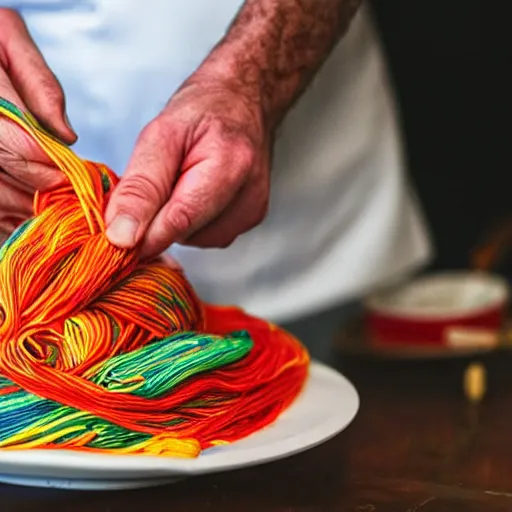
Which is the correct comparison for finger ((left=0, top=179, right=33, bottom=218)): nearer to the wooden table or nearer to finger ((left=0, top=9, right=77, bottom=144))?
finger ((left=0, top=9, right=77, bottom=144))

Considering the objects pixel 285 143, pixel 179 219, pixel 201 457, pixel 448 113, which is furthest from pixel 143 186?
pixel 448 113

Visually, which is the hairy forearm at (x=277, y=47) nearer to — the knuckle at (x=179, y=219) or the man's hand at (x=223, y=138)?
the man's hand at (x=223, y=138)

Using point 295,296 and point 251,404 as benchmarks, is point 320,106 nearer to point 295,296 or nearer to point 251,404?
point 295,296

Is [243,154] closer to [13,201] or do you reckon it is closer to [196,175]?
[196,175]

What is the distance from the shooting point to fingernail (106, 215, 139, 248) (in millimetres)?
639

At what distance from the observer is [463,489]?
26.8 inches

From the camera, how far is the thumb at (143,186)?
0.64 meters

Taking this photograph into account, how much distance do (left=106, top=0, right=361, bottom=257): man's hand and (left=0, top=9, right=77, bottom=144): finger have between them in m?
Result: 0.05

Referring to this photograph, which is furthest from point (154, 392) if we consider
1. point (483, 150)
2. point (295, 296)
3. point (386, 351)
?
point (483, 150)

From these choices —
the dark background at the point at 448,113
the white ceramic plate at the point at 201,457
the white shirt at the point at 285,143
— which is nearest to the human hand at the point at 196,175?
the white ceramic plate at the point at 201,457

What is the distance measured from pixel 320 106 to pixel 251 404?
1.81 feet

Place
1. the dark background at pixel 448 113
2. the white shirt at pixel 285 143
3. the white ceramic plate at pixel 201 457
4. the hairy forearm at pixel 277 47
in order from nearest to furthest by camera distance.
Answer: the white ceramic plate at pixel 201 457 → the hairy forearm at pixel 277 47 → the white shirt at pixel 285 143 → the dark background at pixel 448 113

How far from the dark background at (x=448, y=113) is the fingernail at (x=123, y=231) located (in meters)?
1.25

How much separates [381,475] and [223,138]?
0.24m
